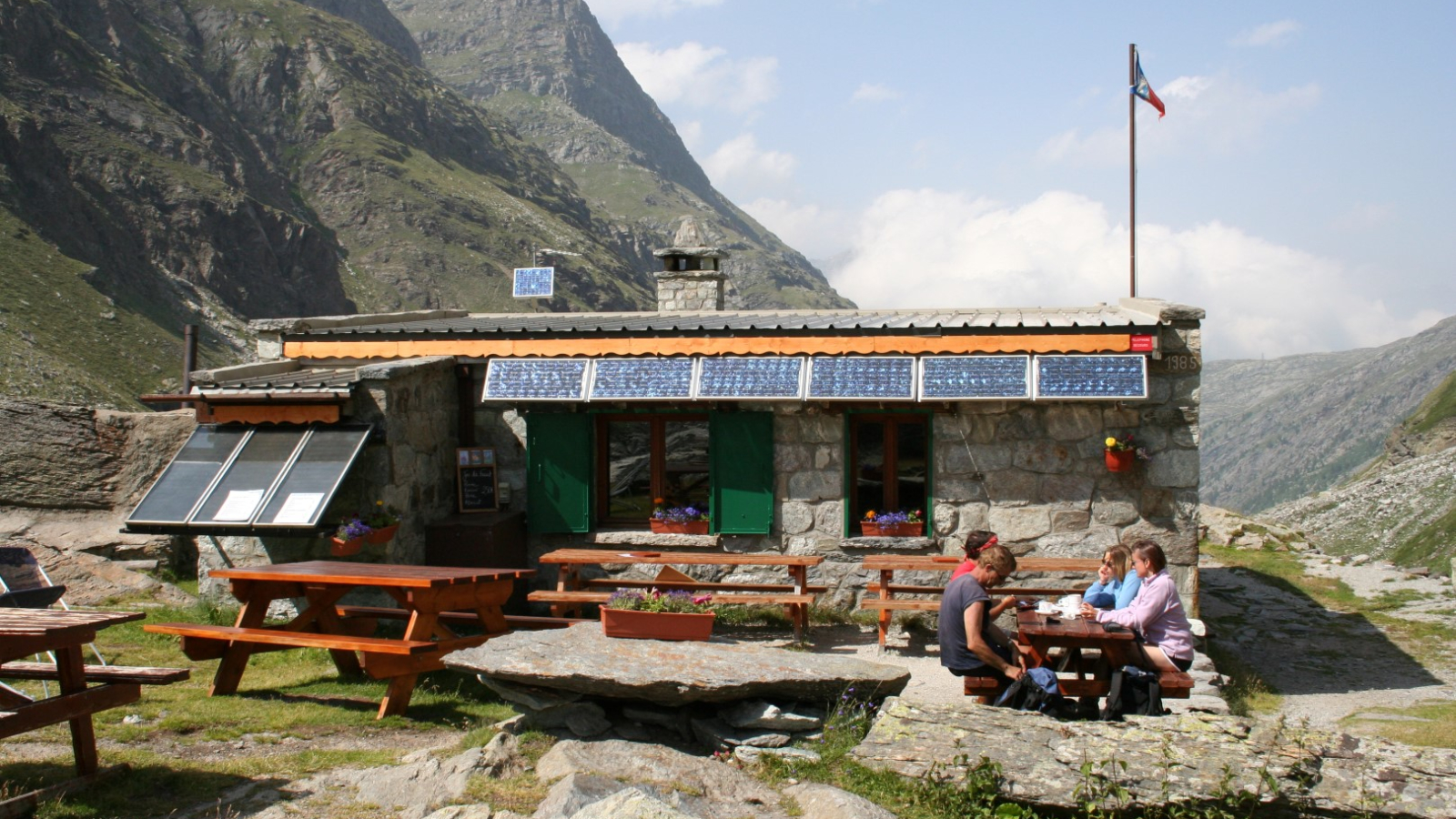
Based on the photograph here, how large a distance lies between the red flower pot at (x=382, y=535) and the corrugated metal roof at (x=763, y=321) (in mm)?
2336

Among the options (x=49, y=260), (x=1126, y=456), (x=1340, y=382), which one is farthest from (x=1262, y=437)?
(x=1126, y=456)

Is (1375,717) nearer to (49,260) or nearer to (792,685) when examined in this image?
(792,685)

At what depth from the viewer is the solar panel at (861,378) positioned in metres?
10.0

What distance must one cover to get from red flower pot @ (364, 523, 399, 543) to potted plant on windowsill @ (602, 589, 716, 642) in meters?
2.66

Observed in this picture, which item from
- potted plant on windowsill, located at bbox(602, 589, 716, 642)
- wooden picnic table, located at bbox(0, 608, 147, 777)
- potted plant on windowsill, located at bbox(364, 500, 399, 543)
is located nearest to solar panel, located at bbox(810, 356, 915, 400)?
potted plant on windowsill, located at bbox(602, 589, 716, 642)

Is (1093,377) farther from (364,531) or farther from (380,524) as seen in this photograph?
(364,531)

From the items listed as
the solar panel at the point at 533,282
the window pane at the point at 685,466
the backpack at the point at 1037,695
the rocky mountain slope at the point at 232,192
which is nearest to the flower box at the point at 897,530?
the window pane at the point at 685,466

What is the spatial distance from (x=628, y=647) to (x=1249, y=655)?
6.64 meters

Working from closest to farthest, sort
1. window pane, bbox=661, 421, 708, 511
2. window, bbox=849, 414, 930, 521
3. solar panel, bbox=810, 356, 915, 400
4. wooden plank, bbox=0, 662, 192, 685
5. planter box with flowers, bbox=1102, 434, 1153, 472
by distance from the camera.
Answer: wooden plank, bbox=0, 662, 192, 685 < planter box with flowers, bbox=1102, 434, 1153, 472 < solar panel, bbox=810, 356, 915, 400 < window, bbox=849, 414, 930, 521 < window pane, bbox=661, 421, 708, 511

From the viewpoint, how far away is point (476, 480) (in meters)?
10.9

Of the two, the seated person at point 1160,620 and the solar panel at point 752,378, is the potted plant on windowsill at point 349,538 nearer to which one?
the solar panel at point 752,378

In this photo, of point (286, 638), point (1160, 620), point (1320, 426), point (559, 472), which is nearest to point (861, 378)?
point (559, 472)

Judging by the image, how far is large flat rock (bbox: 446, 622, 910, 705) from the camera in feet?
21.3

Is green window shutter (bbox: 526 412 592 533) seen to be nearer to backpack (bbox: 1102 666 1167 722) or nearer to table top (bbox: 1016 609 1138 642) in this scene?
table top (bbox: 1016 609 1138 642)
